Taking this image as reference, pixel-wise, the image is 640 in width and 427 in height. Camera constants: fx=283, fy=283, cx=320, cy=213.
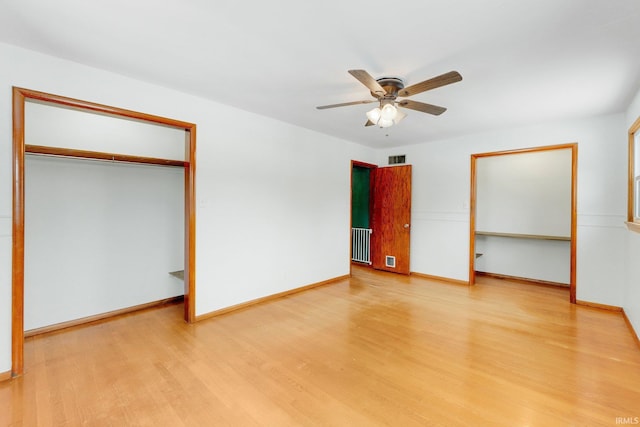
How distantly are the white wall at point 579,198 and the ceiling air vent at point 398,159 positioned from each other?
0.14 m

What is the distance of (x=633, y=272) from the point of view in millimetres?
3027

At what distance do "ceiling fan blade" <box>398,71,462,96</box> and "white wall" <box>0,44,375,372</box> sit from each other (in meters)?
2.15

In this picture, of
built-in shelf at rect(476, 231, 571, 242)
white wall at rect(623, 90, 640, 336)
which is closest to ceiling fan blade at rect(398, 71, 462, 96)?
white wall at rect(623, 90, 640, 336)

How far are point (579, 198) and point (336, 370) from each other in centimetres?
403

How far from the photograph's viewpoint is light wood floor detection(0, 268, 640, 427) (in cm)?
182

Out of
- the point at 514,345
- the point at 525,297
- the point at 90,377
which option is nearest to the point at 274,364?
the point at 90,377

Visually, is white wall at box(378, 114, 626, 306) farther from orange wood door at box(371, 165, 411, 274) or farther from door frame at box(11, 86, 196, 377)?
door frame at box(11, 86, 196, 377)

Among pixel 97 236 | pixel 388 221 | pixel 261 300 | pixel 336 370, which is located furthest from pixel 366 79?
pixel 388 221

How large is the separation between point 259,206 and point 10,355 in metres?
2.58

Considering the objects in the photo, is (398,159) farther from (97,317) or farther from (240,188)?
(97,317)

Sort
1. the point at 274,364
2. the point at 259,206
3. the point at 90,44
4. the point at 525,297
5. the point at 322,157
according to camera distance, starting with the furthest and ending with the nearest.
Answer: the point at 322,157 → the point at 525,297 → the point at 259,206 → the point at 274,364 → the point at 90,44

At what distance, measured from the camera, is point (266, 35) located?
203 centimetres

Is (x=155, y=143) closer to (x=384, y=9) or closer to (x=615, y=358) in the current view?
(x=384, y=9)

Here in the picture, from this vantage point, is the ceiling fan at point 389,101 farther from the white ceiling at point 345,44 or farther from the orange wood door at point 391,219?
the orange wood door at point 391,219
